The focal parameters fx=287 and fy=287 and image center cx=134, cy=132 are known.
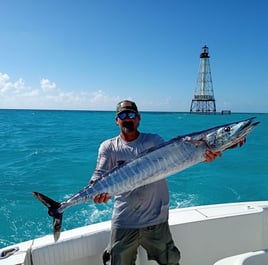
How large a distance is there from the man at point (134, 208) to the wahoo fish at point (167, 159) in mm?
126

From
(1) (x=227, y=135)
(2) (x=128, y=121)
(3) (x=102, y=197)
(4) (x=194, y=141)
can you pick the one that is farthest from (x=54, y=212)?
(1) (x=227, y=135)

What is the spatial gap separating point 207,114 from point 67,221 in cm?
6791

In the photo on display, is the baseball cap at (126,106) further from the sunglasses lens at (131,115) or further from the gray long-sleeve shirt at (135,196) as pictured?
the gray long-sleeve shirt at (135,196)

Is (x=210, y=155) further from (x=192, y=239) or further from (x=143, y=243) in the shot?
(x=192, y=239)

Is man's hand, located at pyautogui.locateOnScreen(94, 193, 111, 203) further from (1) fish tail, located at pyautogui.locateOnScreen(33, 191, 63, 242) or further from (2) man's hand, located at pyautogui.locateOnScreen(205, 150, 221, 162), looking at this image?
(2) man's hand, located at pyautogui.locateOnScreen(205, 150, 221, 162)

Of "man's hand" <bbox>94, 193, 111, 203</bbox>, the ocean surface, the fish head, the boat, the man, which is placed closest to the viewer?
the fish head

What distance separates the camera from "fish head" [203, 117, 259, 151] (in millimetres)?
1970

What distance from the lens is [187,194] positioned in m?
9.18

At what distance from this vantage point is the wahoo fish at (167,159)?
6.59 ft

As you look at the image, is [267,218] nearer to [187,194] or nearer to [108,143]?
[108,143]

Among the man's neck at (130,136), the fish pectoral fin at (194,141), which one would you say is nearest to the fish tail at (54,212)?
the man's neck at (130,136)

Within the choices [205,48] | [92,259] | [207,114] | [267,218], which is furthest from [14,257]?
[207,114]

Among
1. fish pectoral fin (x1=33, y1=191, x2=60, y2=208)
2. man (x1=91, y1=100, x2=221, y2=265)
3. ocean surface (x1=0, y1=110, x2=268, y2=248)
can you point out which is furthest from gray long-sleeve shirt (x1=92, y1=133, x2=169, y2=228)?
ocean surface (x1=0, y1=110, x2=268, y2=248)

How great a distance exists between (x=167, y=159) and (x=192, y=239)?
1211 mm
